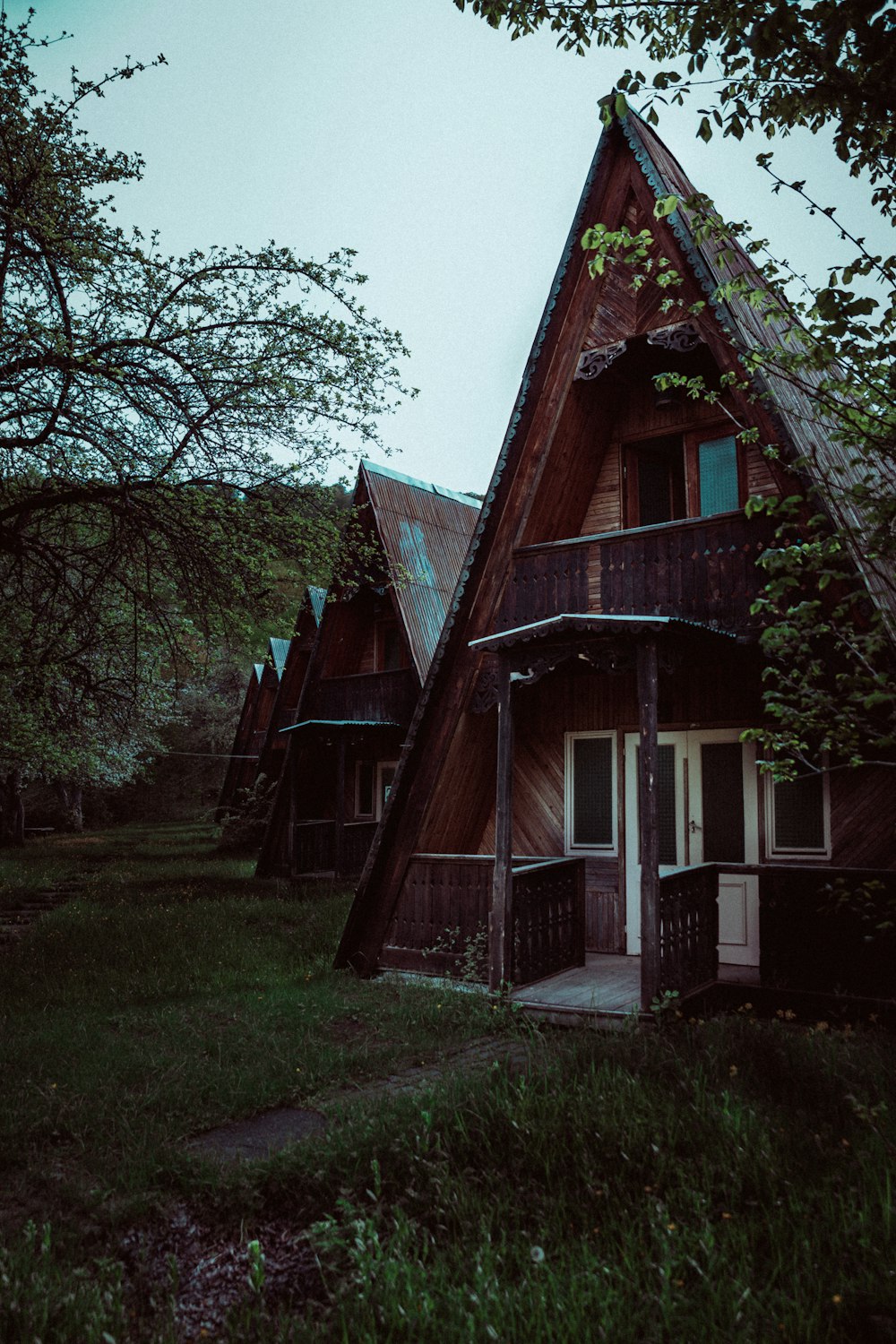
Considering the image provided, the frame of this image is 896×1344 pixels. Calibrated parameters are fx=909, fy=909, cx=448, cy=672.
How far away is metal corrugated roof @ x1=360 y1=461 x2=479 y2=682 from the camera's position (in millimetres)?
18828

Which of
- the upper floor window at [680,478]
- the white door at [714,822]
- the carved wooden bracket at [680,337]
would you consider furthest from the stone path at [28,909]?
the carved wooden bracket at [680,337]

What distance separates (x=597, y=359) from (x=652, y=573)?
260 centimetres

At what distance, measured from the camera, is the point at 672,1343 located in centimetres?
317

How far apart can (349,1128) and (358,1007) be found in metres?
3.36

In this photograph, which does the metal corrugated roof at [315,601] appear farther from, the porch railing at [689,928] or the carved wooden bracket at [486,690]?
the porch railing at [689,928]

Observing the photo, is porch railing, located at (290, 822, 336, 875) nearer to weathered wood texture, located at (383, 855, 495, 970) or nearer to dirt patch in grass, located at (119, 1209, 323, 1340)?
weathered wood texture, located at (383, 855, 495, 970)

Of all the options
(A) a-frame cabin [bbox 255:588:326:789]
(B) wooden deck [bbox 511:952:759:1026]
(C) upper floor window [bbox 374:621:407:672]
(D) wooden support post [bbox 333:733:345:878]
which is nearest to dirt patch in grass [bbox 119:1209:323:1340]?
(B) wooden deck [bbox 511:952:759:1026]

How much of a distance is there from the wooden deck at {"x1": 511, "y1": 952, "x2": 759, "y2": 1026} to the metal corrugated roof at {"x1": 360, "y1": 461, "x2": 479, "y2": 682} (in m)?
9.57

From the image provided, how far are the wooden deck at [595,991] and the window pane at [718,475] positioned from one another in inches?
199

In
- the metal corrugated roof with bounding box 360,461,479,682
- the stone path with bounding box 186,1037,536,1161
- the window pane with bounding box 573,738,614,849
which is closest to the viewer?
the stone path with bounding box 186,1037,536,1161

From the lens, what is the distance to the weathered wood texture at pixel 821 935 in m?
7.75

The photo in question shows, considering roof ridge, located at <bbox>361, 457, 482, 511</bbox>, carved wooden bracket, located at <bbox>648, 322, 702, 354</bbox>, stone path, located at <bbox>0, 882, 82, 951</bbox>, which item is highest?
roof ridge, located at <bbox>361, 457, 482, 511</bbox>

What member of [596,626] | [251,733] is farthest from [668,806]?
[251,733]

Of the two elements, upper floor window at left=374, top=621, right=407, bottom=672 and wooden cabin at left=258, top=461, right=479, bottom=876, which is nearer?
wooden cabin at left=258, top=461, right=479, bottom=876
